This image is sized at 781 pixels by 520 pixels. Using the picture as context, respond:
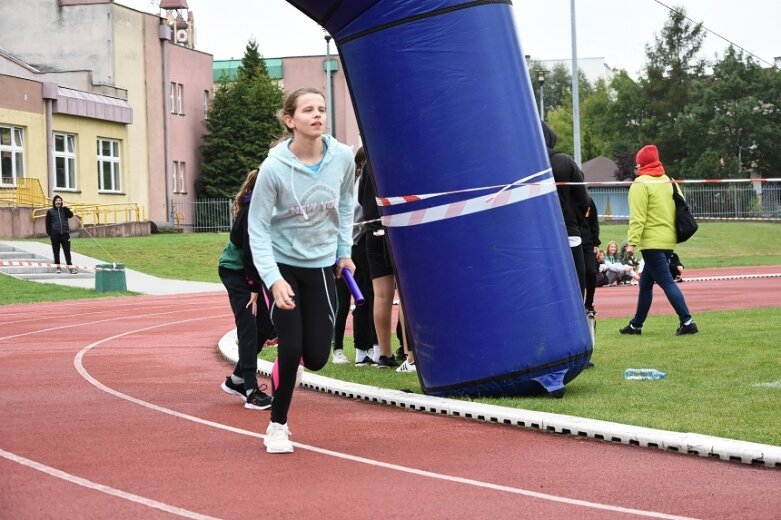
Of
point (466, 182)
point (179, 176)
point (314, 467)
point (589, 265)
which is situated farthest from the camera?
point (179, 176)

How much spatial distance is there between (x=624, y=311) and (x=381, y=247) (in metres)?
9.25

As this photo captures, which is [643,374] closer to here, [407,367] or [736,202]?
[407,367]

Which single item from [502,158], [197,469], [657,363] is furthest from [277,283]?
[657,363]

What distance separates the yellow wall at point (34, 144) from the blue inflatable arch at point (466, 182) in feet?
131

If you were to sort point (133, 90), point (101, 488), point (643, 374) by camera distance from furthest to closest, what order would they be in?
1. point (133, 90)
2. point (643, 374)
3. point (101, 488)

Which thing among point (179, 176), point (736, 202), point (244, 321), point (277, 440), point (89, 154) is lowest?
point (277, 440)

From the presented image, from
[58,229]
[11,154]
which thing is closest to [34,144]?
[11,154]

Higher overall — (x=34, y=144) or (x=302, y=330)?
(x=34, y=144)

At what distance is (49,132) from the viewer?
48.9 metres

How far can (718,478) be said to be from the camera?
678 centimetres

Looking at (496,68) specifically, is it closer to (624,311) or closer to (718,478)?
(718,478)

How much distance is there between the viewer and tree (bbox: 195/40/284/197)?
207 feet

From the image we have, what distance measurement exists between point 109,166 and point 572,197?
1755 inches

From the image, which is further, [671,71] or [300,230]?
[671,71]
